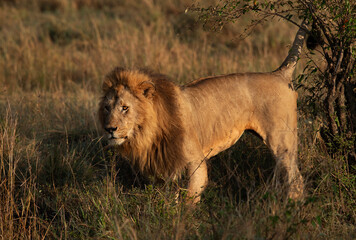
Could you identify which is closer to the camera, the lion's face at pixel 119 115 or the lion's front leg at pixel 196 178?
the lion's face at pixel 119 115

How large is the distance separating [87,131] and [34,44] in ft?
15.8

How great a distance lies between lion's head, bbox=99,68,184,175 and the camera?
3.68 metres

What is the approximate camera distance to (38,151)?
16.5 feet

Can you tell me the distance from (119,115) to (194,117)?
719mm

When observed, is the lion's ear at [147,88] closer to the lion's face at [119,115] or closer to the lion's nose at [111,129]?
the lion's face at [119,115]

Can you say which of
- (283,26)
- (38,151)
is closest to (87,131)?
(38,151)

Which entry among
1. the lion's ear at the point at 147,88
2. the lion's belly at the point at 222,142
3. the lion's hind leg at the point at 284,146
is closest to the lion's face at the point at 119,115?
the lion's ear at the point at 147,88

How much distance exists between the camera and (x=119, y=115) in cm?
366

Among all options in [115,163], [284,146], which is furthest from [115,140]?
[284,146]

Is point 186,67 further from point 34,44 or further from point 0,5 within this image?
point 0,5

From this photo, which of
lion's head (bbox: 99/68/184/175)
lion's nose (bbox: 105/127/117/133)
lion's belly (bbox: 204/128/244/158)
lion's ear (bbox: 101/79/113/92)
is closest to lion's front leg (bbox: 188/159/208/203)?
lion's head (bbox: 99/68/184/175)

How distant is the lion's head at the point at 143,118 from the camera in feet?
12.1

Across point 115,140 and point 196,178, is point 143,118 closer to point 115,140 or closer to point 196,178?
point 115,140

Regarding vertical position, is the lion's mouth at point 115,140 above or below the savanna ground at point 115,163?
above
